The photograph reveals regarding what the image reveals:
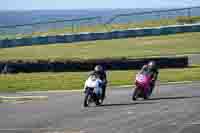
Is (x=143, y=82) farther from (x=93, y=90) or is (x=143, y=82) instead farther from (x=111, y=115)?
(x=111, y=115)

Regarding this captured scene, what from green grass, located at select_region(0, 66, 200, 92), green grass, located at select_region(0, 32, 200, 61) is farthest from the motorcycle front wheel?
green grass, located at select_region(0, 32, 200, 61)

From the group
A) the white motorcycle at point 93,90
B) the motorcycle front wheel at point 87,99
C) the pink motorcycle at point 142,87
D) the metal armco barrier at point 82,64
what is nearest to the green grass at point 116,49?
the metal armco barrier at point 82,64

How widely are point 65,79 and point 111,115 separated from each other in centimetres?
1258

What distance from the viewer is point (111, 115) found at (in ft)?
68.4

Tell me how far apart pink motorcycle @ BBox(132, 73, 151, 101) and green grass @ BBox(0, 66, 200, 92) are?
622cm

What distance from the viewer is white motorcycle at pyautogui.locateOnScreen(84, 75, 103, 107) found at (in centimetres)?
2316

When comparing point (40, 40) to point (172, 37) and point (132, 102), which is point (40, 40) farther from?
point (132, 102)

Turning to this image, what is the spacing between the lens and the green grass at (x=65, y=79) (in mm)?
31328

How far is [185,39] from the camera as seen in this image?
50.3m

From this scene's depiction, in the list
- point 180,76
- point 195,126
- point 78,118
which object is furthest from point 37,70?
point 195,126

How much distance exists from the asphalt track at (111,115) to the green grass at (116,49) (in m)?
18.3

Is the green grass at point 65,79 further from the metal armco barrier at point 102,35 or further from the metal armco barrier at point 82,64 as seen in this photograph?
the metal armco barrier at point 102,35

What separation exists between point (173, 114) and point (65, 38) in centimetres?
3302

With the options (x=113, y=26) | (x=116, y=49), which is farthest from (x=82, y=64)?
(x=113, y=26)
